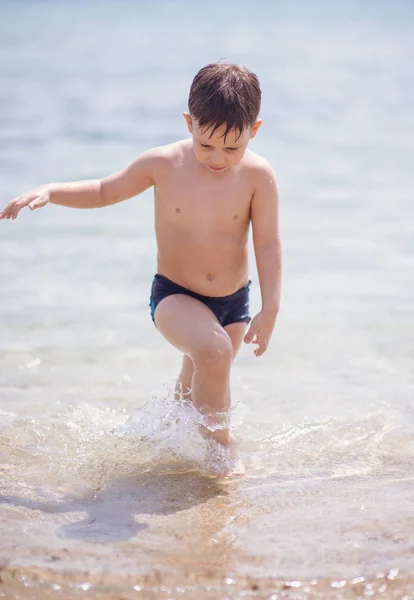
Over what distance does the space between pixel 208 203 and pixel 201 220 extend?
0.07 metres

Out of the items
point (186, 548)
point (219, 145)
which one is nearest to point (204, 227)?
point (219, 145)

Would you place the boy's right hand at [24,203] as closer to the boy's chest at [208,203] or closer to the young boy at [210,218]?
the young boy at [210,218]

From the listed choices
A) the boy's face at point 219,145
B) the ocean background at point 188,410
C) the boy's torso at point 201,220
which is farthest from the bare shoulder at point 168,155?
the ocean background at point 188,410

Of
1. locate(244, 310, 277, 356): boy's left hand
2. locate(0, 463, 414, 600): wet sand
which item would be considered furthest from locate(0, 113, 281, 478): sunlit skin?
locate(0, 463, 414, 600): wet sand

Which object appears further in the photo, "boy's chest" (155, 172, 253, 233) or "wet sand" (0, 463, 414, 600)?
"boy's chest" (155, 172, 253, 233)

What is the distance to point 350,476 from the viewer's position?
316 cm

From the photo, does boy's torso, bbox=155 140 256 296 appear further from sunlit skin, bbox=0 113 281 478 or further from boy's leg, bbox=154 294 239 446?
boy's leg, bbox=154 294 239 446

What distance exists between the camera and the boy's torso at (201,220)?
3.27 m

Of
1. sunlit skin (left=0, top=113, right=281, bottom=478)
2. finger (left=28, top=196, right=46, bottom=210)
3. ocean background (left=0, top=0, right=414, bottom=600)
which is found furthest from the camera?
sunlit skin (left=0, top=113, right=281, bottom=478)

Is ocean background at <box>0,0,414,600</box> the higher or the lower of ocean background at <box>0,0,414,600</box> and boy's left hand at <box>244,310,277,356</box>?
the lower

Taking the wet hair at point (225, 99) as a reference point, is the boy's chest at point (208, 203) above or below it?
below

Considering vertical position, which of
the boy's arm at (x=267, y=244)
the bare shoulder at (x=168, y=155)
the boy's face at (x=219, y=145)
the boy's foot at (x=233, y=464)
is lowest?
the boy's foot at (x=233, y=464)

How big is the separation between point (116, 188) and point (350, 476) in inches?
51.6

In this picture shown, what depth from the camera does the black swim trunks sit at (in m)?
3.42
